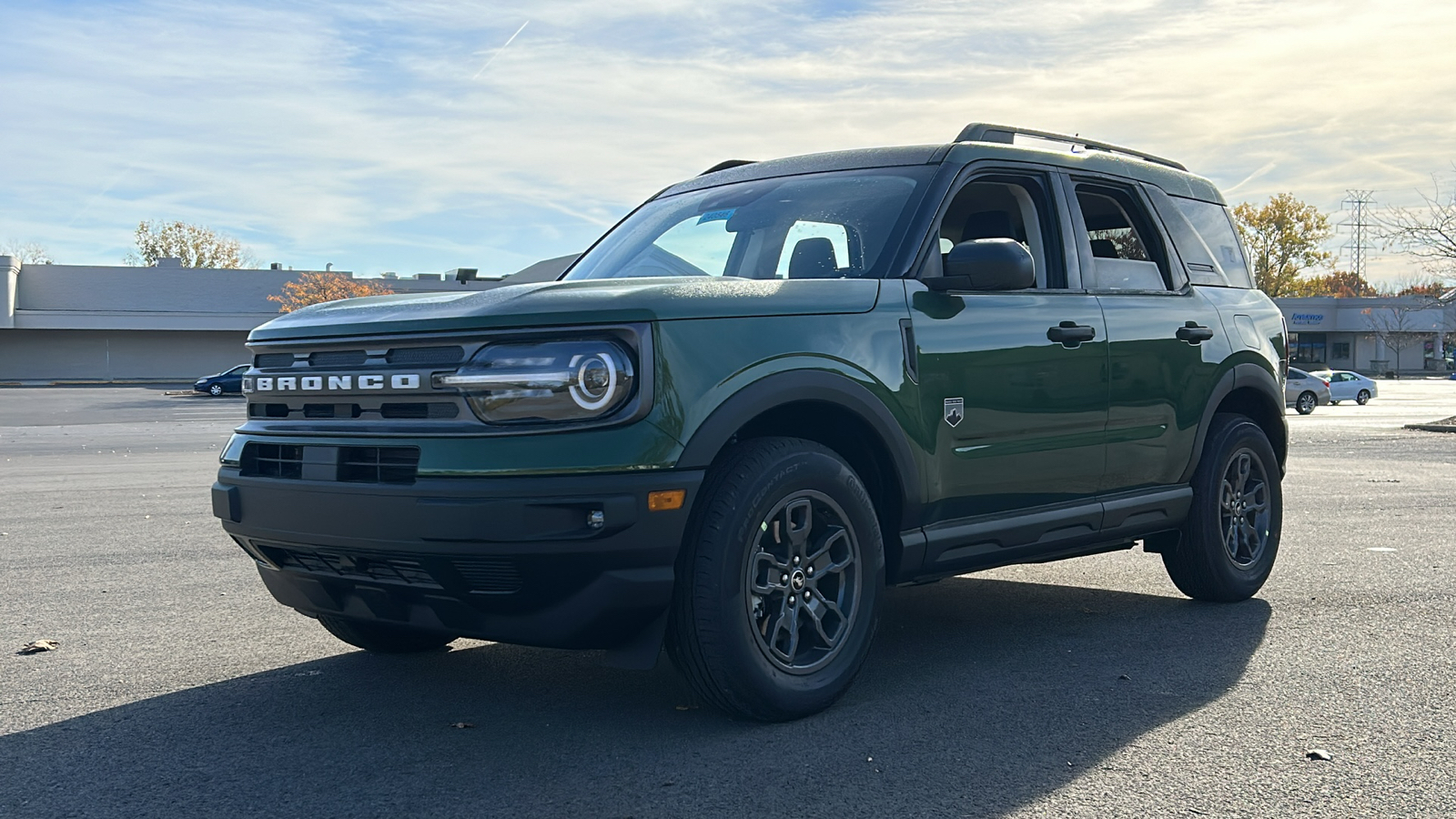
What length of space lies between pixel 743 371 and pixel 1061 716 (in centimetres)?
155

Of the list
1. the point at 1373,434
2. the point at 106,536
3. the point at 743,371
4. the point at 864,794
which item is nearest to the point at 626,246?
the point at 743,371

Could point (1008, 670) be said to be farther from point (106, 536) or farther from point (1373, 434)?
point (1373, 434)

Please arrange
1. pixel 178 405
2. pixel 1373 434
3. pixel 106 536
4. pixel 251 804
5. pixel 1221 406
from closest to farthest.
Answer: pixel 251 804 < pixel 1221 406 < pixel 106 536 < pixel 1373 434 < pixel 178 405

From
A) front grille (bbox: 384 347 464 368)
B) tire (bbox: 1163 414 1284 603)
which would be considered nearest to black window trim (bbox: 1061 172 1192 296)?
tire (bbox: 1163 414 1284 603)

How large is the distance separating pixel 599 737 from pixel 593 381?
1147 millimetres

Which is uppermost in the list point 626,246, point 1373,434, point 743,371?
point 626,246

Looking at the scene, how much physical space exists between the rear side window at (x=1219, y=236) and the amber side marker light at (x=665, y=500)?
3.54m

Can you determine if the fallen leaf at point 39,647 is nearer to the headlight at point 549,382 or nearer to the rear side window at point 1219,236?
the headlight at point 549,382

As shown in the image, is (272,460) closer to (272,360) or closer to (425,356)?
(272,360)

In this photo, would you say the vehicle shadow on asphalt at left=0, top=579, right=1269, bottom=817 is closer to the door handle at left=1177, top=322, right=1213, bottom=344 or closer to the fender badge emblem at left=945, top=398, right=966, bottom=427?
the fender badge emblem at left=945, top=398, right=966, bottom=427

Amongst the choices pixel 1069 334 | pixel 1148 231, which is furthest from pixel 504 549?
pixel 1148 231

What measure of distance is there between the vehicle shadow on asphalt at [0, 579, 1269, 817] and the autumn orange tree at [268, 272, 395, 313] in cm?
5777

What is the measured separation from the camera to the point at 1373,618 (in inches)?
232

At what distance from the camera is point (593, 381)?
3.72 m
